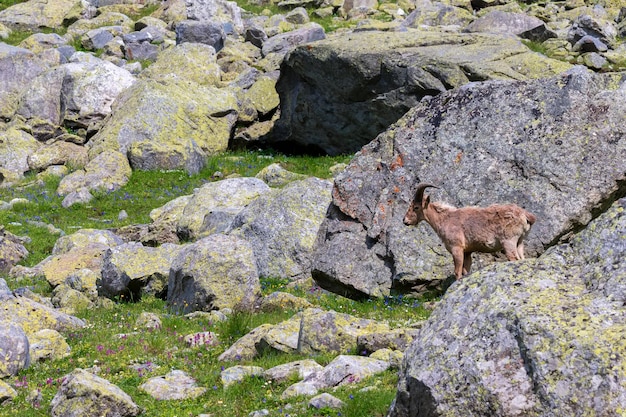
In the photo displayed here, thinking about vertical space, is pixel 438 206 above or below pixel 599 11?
above

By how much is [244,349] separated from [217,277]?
4.60m

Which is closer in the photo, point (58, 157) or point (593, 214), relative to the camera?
point (593, 214)

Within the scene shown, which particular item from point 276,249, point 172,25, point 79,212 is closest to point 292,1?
point 172,25

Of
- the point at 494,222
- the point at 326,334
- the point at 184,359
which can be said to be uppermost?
the point at 494,222

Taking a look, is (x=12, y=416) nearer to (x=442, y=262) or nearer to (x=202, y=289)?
(x=202, y=289)

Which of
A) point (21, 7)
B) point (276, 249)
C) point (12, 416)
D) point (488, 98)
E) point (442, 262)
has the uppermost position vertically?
point (488, 98)

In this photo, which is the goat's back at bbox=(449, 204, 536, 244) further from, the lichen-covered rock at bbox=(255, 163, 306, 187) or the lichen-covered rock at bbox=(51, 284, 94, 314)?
the lichen-covered rock at bbox=(255, 163, 306, 187)

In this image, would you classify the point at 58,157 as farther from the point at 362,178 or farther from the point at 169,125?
the point at 362,178

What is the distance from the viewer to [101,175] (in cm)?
3491

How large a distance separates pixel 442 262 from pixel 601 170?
3545mm

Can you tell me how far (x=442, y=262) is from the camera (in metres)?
18.7

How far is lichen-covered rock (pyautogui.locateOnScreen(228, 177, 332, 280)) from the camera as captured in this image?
877 inches

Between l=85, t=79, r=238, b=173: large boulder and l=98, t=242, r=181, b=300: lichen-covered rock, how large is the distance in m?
14.6

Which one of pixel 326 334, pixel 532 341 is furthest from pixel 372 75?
pixel 532 341
